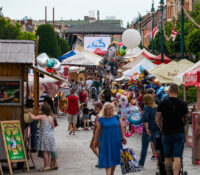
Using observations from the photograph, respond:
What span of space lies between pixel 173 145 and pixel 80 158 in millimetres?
4289

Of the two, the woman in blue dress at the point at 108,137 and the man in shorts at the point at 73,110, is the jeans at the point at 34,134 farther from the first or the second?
the woman in blue dress at the point at 108,137

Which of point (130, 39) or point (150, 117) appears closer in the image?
point (150, 117)

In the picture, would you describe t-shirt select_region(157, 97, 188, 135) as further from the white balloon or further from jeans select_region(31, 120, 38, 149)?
the white balloon

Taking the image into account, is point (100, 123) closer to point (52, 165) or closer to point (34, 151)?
point (52, 165)

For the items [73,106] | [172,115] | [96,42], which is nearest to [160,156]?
[172,115]

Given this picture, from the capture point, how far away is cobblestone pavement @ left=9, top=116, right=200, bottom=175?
10134 mm

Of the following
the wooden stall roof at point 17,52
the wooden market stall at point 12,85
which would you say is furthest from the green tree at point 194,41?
the wooden market stall at point 12,85

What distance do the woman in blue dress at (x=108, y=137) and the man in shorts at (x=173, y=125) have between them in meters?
0.81

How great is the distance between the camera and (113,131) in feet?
28.3

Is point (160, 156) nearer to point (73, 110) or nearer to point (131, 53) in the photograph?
point (73, 110)

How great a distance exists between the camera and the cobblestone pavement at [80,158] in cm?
1013

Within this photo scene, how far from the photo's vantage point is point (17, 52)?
1021 cm

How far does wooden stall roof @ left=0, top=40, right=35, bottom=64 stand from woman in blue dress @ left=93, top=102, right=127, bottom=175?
2110mm

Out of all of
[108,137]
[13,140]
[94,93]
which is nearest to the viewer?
[108,137]
